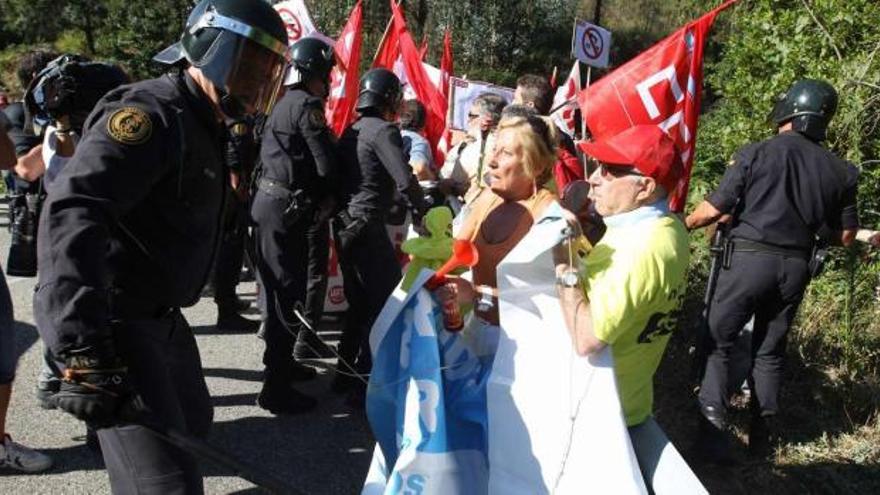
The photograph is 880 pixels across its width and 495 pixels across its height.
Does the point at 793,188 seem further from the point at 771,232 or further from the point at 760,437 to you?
the point at 760,437

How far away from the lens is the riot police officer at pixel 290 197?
420 cm

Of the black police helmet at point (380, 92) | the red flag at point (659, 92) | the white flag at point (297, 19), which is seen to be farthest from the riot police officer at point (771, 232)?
the white flag at point (297, 19)

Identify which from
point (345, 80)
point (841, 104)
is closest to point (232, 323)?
point (345, 80)

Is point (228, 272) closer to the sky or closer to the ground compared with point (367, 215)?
closer to the ground

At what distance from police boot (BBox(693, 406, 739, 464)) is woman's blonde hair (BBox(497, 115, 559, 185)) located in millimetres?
1880

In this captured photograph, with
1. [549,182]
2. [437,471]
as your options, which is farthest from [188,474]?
[549,182]

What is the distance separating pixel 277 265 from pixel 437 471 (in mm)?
2210

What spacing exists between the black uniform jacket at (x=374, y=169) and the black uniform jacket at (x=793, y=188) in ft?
6.28

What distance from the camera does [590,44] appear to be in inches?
245

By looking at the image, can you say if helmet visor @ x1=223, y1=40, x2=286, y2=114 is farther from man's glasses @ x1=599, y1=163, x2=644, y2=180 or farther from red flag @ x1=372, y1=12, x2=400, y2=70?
red flag @ x1=372, y1=12, x2=400, y2=70

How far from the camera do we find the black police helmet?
4352 mm

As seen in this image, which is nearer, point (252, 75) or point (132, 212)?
point (132, 212)

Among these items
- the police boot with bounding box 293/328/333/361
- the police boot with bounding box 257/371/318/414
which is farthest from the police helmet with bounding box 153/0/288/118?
the police boot with bounding box 293/328/333/361

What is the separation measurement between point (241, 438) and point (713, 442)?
2.60 meters
